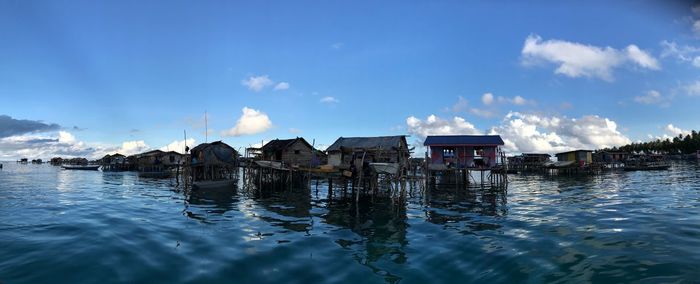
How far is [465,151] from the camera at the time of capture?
4150 centimetres

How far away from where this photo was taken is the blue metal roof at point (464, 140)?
41.1m

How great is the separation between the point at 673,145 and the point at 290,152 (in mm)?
109192

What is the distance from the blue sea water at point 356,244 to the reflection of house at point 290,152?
69.4 ft

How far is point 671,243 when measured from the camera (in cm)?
1315

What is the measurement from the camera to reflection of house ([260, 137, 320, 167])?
148 feet

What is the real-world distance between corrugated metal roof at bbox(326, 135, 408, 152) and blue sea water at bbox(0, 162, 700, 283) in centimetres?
1984

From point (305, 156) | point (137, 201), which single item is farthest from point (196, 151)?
point (137, 201)

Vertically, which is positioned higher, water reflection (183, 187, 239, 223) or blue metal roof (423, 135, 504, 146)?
blue metal roof (423, 135, 504, 146)

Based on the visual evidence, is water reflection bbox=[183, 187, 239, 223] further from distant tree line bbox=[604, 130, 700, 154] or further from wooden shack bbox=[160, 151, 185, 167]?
distant tree line bbox=[604, 130, 700, 154]

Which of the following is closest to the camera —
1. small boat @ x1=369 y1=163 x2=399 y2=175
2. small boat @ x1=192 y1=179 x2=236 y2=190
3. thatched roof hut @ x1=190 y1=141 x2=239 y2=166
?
small boat @ x1=369 y1=163 x2=399 y2=175

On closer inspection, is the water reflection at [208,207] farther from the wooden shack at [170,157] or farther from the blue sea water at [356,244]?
the wooden shack at [170,157]

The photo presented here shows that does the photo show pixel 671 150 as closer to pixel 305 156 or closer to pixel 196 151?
pixel 305 156

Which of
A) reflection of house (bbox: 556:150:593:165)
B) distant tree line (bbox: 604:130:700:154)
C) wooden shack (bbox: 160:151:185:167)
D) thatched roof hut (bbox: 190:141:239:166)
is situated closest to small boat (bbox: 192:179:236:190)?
thatched roof hut (bbox: 190:141:239:166)

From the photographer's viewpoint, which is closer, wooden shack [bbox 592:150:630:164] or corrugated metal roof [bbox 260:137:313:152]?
corrugated metal roof [bbox 260:137:313:152]
